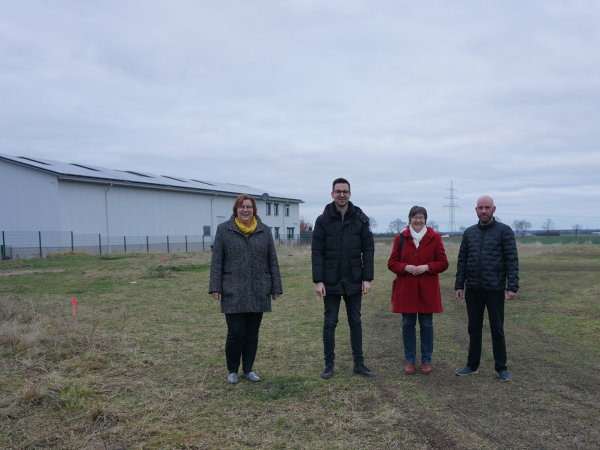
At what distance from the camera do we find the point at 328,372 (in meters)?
5.23

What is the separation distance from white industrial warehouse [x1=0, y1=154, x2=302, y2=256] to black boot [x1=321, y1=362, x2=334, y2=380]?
87.3 feet

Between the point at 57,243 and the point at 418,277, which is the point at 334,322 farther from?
the point at 57,243

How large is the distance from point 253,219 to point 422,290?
77.8 inches

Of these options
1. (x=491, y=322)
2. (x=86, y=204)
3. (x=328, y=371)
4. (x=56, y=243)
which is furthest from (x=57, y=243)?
(x=491, y=322)

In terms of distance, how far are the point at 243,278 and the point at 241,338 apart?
64cm

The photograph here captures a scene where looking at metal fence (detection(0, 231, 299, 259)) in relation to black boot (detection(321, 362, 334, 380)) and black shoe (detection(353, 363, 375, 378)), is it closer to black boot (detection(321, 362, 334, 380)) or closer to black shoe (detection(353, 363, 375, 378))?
black boot (detection(321, 362, 334, 380))

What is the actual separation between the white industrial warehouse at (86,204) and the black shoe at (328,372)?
26.6m

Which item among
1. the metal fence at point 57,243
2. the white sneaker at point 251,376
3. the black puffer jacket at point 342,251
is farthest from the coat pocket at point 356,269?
the metal fence at point 57,243

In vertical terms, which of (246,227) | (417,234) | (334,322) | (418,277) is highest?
(246,227)

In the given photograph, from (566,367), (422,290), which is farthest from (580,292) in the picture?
(422,290)

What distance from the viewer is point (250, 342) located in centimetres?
520

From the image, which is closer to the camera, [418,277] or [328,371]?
[328,371]

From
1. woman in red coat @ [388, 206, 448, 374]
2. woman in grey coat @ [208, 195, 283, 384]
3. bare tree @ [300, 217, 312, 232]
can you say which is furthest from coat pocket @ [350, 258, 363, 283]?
bare tree @ [300, 217, 312, 232]

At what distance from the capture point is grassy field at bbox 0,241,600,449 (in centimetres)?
373
